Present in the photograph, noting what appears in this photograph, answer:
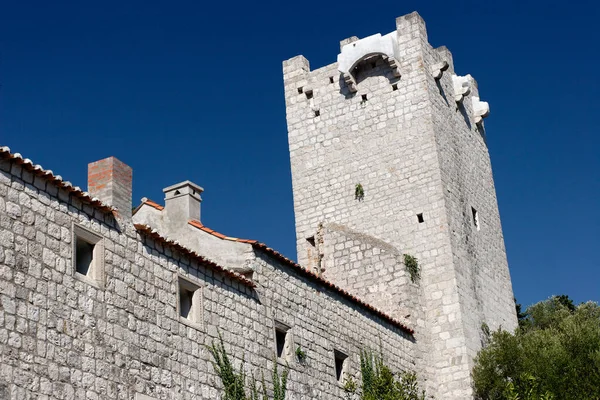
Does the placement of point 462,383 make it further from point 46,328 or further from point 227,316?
point 46,328

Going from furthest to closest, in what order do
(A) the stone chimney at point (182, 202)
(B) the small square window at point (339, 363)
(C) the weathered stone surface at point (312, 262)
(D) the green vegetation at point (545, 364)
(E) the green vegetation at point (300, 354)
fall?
(D) the green vegetation at point (545, 364), (B) the small square window at point (339, 363), (A) the stone chimney at point (182, 202), (E) the green vegetation at point (300, 354), (C) the weathered stone surface at point (312, 262)

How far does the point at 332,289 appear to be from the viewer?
893 inches

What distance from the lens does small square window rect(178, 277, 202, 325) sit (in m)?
18.0

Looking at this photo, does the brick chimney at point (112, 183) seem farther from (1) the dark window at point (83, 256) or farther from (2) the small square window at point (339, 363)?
(2) the small square window at point (339, 363)

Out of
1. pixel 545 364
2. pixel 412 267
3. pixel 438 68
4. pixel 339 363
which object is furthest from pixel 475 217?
pixel 339 363

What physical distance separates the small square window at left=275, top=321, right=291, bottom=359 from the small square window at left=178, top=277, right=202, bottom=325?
102 inches

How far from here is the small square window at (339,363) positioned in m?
22.1

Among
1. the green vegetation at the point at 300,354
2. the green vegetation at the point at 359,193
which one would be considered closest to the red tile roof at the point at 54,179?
the green vegetation at the point at 300,354

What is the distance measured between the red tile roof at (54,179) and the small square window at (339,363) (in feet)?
24.9

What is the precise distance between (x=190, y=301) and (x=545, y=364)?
34.1 feet

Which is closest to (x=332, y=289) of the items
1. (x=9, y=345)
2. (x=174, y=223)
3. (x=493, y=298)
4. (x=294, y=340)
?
(x=294, y=340)

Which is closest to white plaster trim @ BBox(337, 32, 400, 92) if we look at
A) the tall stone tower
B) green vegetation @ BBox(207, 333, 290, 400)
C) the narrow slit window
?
the tall stone tower

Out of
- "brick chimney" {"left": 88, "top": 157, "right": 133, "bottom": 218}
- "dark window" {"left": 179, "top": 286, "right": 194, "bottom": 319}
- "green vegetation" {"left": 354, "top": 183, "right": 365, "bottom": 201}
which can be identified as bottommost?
"dark window" {"left": 179, "top": 286, "right": 194, "bottom": 319}

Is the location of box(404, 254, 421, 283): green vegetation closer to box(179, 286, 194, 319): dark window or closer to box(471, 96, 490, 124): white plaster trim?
box(471, 96, 490, 124): white plaster trim
